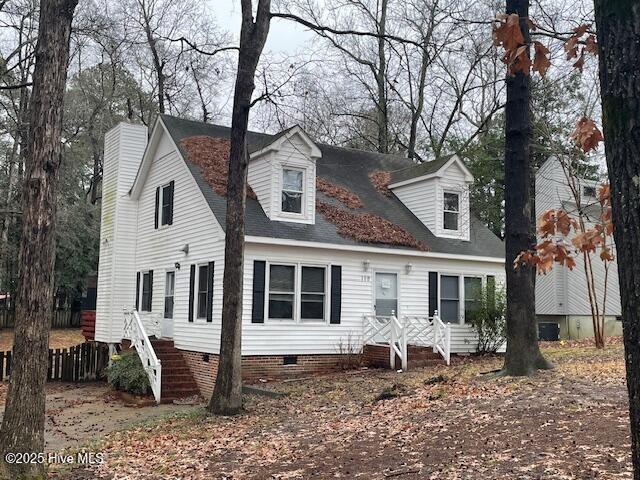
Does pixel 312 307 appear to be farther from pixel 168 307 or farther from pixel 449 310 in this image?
pixel 168 307

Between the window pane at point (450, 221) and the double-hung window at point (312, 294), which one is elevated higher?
the window pane at point (450, 221)

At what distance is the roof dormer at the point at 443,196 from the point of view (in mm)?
19391

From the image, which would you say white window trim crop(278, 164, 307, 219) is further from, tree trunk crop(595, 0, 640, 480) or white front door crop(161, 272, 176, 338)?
tree trunk crop(595, 0, 640, 480)

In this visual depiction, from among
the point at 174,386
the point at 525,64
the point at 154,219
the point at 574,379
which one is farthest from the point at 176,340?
the point at 525,64

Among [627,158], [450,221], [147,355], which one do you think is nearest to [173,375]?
[147,355]

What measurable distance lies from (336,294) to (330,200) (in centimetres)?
331

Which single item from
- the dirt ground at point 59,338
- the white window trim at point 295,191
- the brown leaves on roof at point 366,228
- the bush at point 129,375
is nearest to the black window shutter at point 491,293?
the brown leaves on roof at point 366,228

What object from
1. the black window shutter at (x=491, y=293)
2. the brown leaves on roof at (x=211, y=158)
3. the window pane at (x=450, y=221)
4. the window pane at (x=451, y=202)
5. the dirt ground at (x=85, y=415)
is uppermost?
the brown leaves on roof at (x=211, y=158)

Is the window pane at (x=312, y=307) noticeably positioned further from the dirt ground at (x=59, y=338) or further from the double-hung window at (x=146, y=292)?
the dirt ground at (x=59, y=338)

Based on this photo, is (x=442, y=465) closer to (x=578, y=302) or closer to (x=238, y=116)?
(x=238, y=116)

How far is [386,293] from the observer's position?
17.5 meters

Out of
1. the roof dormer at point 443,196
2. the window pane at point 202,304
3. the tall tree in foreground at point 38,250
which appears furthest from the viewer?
the roof dormer at point 443,196

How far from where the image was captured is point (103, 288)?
20562mm

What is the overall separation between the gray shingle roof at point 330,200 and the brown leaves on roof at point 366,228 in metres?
0.27
